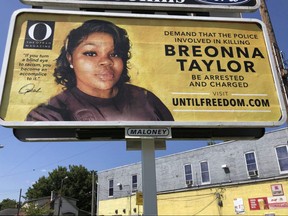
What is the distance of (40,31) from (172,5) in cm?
266

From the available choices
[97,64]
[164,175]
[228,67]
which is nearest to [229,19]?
[228,67]

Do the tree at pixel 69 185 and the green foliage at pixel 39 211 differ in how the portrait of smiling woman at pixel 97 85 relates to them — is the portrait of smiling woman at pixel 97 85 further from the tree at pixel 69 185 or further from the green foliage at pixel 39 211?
the tree at pixel 69 185

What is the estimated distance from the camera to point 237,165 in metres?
23.5

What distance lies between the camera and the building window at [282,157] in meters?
20.7

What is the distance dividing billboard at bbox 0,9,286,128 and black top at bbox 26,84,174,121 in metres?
0.02

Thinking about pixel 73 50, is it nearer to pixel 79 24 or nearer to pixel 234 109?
pixel 79 24

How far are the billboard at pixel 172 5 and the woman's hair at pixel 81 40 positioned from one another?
661 millimetres

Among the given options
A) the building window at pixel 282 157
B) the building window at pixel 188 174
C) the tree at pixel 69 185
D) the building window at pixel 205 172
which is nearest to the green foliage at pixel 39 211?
the building window at pixel 188 174

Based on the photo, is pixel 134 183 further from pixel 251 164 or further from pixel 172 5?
pixel 172 5

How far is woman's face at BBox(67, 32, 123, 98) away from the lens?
210 inches

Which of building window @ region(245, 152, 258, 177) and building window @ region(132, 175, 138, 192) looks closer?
building window @ region(245, 152, 258, 177)

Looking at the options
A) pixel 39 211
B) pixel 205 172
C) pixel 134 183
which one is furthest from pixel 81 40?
pixel 134 183
